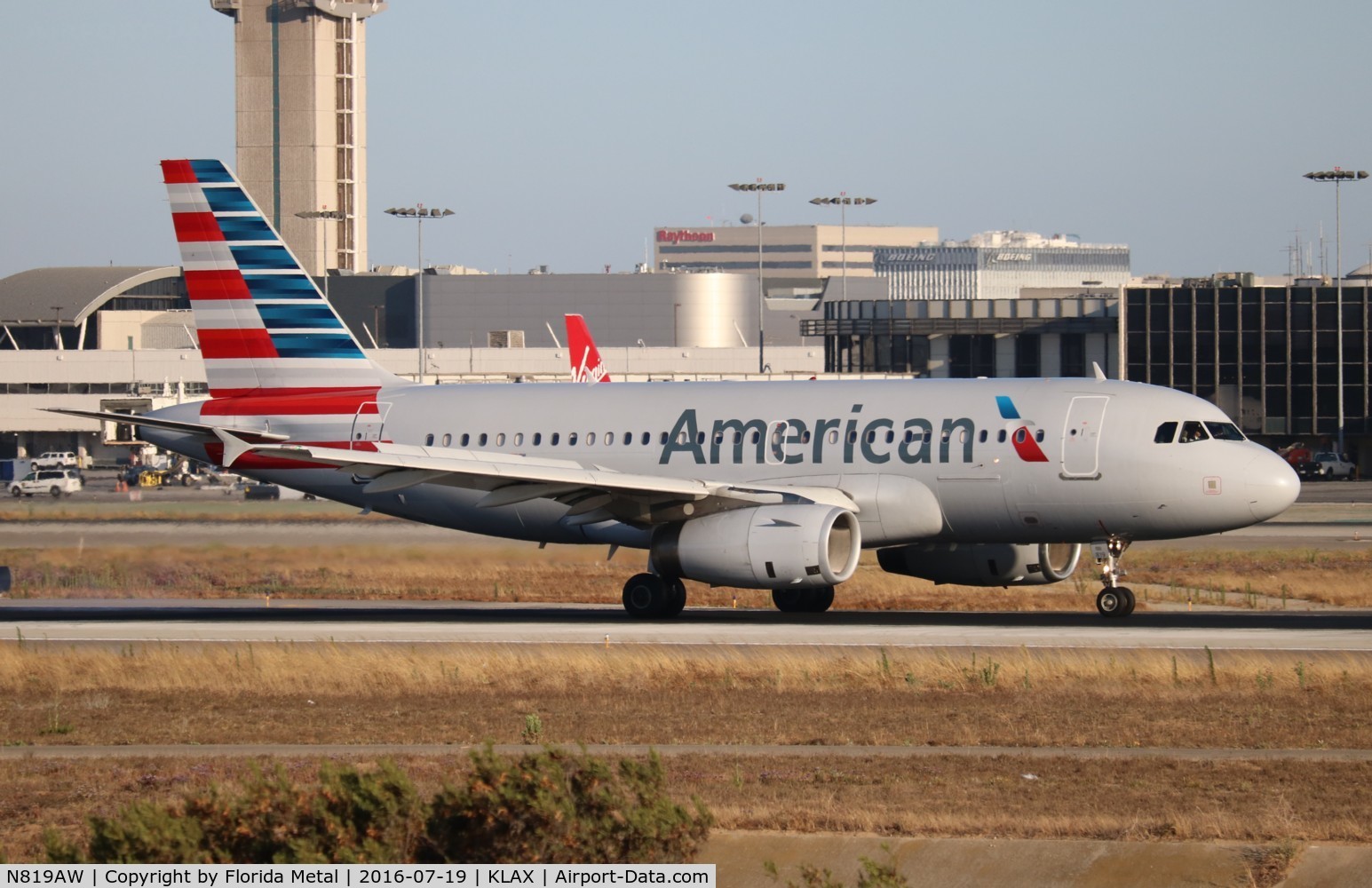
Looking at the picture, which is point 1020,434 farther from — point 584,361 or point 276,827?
point 276,827

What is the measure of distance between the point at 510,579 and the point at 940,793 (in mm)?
28590

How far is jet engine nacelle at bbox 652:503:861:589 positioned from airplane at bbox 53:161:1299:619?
0.04 meters

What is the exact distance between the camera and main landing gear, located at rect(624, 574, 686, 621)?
110ft

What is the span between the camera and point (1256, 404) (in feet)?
343

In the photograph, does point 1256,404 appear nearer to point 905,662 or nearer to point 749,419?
point 749,419

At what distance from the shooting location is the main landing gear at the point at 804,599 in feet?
116

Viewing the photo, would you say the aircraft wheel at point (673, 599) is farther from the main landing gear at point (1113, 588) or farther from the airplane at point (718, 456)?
the main landing gear at point (1113, 588)

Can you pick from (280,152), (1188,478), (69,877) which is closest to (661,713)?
A: (69,877)

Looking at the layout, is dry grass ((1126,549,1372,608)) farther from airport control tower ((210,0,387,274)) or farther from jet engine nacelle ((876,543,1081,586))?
airport control tower ((210,0,387,274))

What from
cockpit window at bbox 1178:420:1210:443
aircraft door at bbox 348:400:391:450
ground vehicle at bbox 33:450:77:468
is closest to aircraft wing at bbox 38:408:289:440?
aircraft door at bbox 348:400:391:450

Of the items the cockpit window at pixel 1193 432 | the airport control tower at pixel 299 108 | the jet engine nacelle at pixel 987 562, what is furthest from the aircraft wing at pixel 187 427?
the airport control tower at pixel 299 108

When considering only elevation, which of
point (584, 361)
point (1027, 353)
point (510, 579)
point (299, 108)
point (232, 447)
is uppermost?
point (299, 108)

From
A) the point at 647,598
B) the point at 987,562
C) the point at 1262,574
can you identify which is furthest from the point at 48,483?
the point at 987,562

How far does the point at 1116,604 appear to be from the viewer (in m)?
32.1
